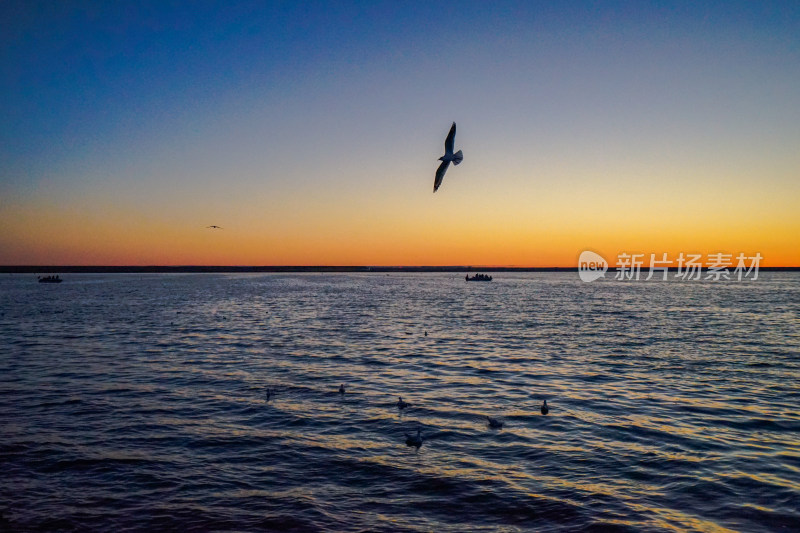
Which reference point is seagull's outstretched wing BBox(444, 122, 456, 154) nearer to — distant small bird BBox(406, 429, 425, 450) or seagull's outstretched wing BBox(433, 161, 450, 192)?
seagull's outstretched wing BBox(433, 161, 450, 192)

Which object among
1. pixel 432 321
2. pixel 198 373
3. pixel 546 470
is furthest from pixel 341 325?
pixel 546 470

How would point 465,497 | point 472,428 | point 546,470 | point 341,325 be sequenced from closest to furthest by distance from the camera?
point 465,497
point 546,470
point 472,428
point 341,325

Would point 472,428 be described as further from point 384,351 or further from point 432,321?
point 432,321

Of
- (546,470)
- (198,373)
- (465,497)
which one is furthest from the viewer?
(198,373)

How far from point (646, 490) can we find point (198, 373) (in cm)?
1587

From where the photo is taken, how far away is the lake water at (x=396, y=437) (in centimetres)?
922

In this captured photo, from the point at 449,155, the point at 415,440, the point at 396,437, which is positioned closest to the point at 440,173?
the point at 449,155

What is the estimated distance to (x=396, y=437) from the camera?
13.1 meters

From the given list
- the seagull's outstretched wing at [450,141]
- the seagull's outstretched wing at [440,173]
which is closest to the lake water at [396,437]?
the seagull's outstretched wing at [440,173]

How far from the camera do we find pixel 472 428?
13789 millimetres

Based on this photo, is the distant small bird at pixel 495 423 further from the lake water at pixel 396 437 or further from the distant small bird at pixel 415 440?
the distant small bird at pixel 415 440

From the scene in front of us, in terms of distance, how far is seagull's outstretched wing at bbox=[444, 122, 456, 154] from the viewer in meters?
12.5

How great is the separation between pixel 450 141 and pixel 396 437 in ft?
22.9

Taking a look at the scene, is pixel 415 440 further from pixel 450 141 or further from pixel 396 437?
pixel 450 141
